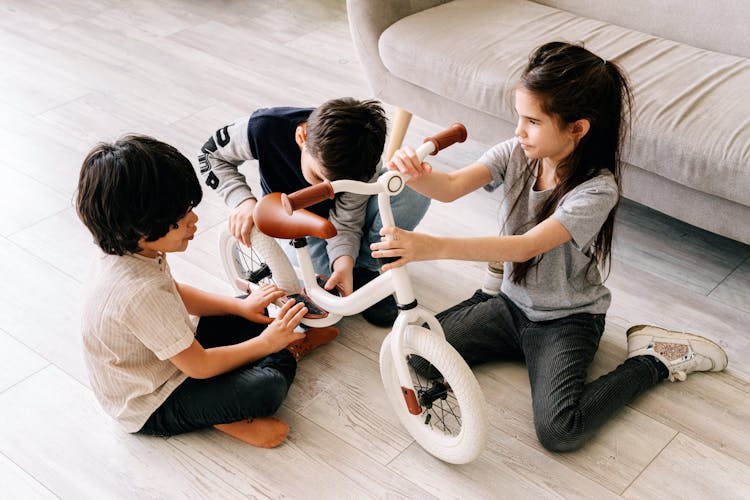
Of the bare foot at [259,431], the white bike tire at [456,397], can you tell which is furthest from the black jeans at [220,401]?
the white bike tire at [456,397]

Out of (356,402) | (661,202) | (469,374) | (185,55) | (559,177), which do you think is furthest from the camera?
(185,55)

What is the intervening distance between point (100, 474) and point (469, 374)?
0.69 meters

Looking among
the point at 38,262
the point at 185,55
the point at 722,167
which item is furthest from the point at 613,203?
the point at 185,55

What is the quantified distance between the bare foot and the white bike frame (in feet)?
0.80

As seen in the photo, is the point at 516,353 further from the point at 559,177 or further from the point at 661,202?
the point at 661,202

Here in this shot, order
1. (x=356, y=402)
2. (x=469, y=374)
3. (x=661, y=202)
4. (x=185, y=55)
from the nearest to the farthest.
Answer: (x=469, y=374) < (x=356, y=402) < (x=661, y=202) < (x=185, y=55)

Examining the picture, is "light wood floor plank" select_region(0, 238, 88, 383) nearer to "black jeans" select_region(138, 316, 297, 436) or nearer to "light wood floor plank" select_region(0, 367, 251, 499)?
"light wood floor plank" select_region(0, 367, 251, 499)

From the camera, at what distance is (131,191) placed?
4.46ft

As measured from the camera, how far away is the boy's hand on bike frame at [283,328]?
5.29 ft

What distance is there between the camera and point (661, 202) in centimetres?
194

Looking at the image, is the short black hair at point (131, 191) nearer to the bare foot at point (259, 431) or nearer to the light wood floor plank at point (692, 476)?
the bare foot at point (259, 431)

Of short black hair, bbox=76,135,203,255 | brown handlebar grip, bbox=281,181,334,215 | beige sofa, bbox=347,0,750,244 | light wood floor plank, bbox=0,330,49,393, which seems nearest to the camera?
brown handlebar grip, bbox=281,181,334,215

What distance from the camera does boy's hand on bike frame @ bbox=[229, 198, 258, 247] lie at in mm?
1684

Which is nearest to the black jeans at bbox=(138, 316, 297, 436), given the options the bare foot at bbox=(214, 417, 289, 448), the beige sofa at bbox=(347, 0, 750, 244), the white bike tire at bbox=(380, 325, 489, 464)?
the bare foot at bbox=(214, 417, 289, 448)
